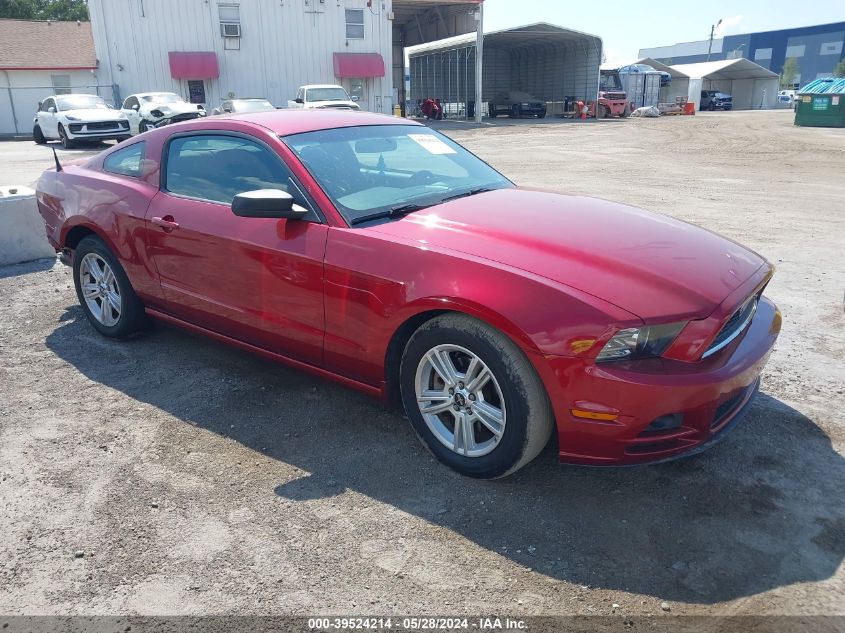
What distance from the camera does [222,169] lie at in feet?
13.0

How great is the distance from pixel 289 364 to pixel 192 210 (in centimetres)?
111

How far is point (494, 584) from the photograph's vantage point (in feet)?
8.11

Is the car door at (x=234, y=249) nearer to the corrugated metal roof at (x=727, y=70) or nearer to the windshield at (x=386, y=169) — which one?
the windshield at (x=386, y=169)

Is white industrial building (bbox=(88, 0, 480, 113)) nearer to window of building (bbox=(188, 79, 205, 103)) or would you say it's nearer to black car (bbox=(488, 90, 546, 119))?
window of building (bbox=(188, 79, 205, 103))

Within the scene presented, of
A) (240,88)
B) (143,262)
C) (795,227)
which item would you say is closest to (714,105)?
(240,88)

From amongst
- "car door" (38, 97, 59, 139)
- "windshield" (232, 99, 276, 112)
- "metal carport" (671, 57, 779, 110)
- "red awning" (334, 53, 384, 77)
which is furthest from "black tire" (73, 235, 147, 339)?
"metal carport" (671, 57, 779, 110)

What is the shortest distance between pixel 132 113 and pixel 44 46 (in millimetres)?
15931

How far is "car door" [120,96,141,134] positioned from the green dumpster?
94.6ft

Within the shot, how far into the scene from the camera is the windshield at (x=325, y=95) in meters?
25.0

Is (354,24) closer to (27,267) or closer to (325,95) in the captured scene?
(325,95)

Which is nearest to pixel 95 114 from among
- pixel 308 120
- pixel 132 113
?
pixel 132 113

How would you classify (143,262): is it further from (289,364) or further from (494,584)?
Result: (494,584)

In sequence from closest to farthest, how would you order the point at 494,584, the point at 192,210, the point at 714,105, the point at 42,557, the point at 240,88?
the point at 494,584, the point at 42,557, the point at 192,210, the point at 240,88, the point at 714,105

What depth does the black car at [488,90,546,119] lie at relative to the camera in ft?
138
